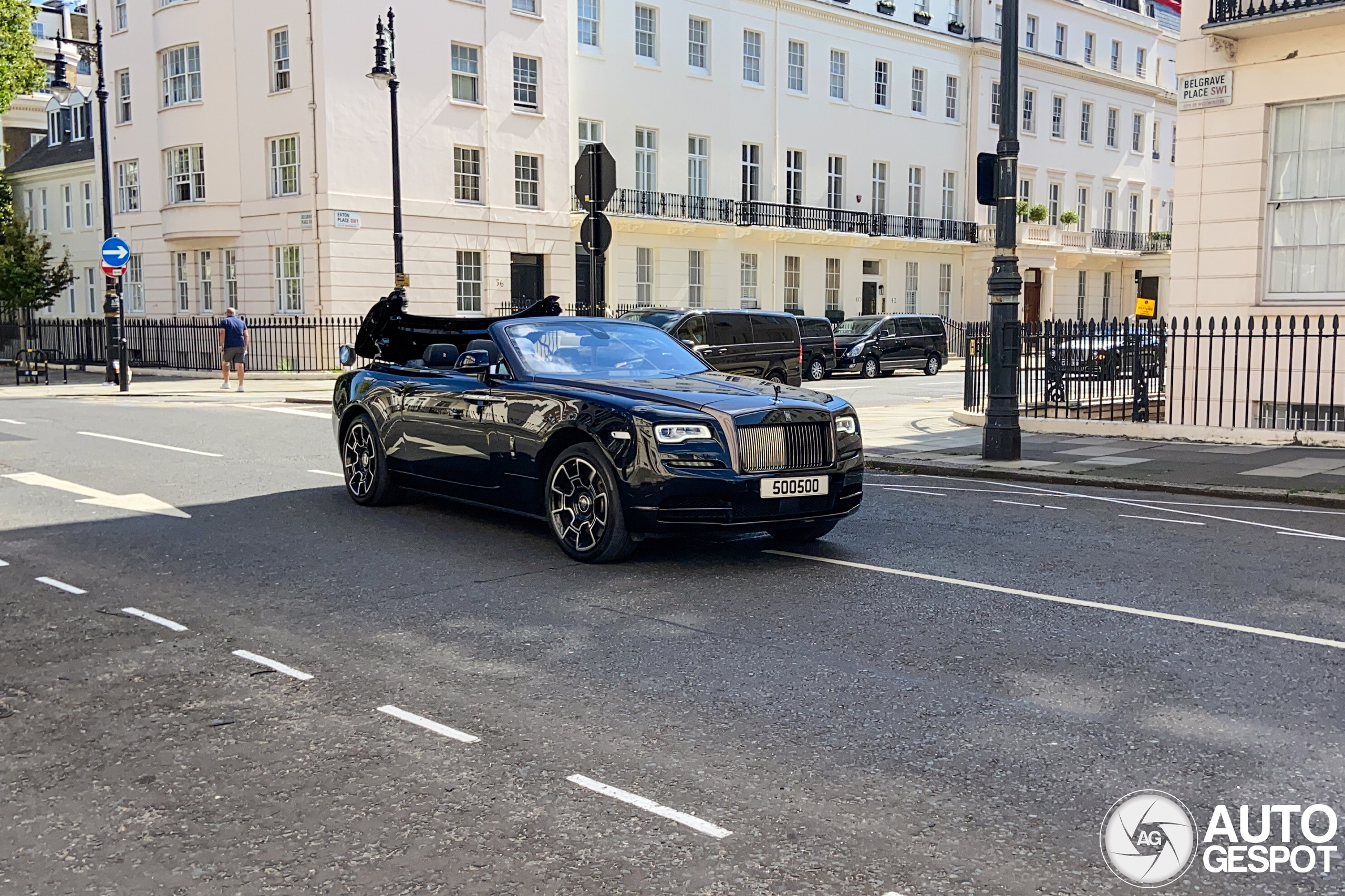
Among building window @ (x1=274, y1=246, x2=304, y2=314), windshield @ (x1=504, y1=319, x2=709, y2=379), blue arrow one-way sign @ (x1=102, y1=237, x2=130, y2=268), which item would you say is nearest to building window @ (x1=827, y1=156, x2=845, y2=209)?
building window @ (x1=274, y1=246, x2=304, y2=314)

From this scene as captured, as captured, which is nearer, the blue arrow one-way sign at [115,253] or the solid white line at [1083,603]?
the solid white line at [1083,603]

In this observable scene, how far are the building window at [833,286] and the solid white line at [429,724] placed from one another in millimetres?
43025

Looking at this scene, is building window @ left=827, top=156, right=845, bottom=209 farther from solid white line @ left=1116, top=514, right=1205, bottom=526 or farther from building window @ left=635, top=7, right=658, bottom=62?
solid white line @ left=1116, top=514, right=1205, bottom=526

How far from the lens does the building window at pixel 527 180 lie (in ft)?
123

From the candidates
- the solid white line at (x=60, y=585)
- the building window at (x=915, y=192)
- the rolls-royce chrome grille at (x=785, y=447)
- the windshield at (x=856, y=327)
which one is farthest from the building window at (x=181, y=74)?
the rolls-royce chrome grille at (x=785, y=447)

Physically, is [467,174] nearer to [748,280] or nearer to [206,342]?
[206,342]

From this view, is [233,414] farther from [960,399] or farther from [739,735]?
[739,735]

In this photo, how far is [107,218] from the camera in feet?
95.2

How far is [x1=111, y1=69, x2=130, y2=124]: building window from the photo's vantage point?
38.8m

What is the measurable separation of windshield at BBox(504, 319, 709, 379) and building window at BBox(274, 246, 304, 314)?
89.2 ft

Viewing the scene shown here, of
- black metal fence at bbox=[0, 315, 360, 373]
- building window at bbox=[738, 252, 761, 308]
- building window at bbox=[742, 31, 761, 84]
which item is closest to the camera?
black metal fence at bbox=[0, 315, 360, 373]

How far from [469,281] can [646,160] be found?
774 centimetres

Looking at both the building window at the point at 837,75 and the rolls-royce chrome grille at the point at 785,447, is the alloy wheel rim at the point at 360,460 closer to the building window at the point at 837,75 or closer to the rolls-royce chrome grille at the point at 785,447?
the rolls-royce chrome grille at the point at 785,447

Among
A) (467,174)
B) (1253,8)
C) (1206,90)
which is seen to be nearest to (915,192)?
(467,174)
